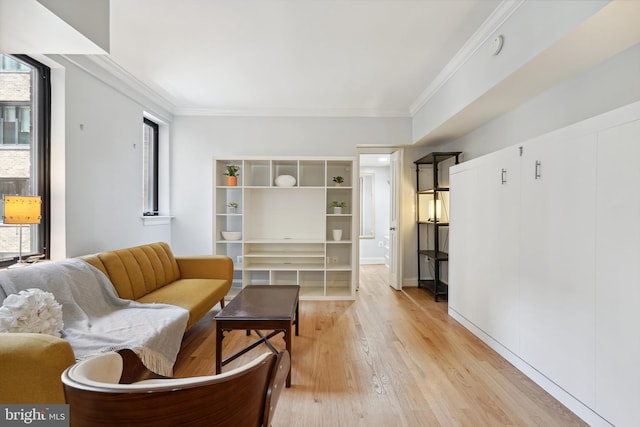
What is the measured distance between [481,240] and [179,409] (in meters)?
2.77

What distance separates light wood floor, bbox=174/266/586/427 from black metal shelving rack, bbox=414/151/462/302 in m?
0.80

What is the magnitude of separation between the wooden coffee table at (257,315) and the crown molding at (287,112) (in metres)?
2.74

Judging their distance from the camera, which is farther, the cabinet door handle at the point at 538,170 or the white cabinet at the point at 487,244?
the white cabinet at the point at 487,244

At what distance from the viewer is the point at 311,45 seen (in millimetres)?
2777

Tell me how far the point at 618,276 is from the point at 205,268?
133 inches

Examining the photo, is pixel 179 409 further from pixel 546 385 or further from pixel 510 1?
pixel 510 1

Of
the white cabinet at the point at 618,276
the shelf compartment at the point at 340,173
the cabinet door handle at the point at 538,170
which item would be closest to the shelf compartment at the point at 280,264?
the shelf compartment at the point at 340,173

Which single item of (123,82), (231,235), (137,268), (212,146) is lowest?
(137,268)

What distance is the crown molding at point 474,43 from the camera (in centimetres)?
216

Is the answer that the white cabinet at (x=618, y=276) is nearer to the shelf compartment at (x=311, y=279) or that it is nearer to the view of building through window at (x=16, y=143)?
the shelf compartment at (x=311, y=279)

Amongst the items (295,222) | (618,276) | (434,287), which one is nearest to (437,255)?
(434,287)

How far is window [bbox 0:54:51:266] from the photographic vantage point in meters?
2.33

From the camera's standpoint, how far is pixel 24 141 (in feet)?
8.05

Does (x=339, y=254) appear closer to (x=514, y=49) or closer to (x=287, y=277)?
(x=287, y=277)
